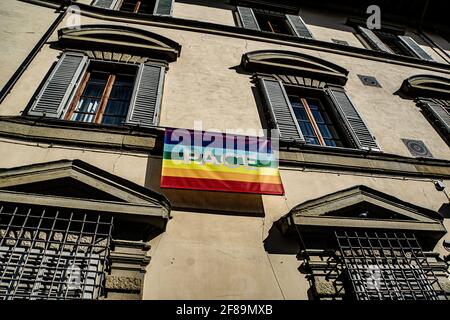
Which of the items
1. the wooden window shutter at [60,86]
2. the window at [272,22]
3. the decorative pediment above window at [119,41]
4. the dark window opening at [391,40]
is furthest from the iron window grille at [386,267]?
the dark window opening at [391,40]

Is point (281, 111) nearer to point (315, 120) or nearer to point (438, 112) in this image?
point (315, 120)

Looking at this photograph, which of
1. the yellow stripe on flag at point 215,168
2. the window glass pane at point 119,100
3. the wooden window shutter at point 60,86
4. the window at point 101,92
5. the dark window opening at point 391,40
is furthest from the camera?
the dark window opening at point 391,40

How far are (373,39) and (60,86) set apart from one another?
8490mm

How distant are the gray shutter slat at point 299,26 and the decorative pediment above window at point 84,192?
6.78m

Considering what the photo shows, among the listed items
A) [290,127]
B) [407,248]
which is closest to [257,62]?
[290,127]

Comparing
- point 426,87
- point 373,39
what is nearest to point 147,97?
point 426,87

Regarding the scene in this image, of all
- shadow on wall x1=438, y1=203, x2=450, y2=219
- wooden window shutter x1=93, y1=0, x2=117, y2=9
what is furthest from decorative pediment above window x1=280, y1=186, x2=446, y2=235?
wooden window shutter x1=93, y1=0, x2=117, y2=9

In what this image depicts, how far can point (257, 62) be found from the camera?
6562mm

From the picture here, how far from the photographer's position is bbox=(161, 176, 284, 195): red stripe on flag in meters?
3.94

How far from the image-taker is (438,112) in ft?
21.9

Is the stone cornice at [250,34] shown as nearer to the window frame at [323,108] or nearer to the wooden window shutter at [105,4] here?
the wooden window shutter at [105,4]

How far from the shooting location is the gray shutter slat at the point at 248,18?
841 cm

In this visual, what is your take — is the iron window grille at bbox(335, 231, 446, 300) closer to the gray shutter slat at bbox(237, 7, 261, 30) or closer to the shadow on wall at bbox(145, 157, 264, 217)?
the shadow on wall at bbox(145, 157, 264, 217)

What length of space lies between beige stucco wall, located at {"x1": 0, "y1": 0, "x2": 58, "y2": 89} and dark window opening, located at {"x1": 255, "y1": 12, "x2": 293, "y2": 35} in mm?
5517
